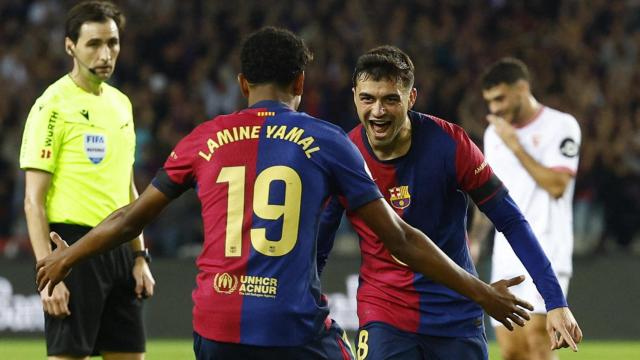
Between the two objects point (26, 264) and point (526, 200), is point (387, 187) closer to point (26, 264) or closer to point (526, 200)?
point (526, 200)

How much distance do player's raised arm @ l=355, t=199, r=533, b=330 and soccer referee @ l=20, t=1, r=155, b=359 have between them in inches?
89.1

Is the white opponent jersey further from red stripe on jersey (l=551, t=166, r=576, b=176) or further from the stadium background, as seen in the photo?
the stadium background

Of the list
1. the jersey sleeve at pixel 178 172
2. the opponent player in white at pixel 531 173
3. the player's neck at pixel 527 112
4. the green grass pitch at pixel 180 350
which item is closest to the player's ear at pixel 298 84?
the jersey sleeve at pixel 178 172

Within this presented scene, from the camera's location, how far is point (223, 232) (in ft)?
13.9

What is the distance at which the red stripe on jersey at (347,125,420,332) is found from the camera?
5434mm

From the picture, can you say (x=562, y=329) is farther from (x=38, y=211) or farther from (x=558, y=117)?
(x=558, y=117)

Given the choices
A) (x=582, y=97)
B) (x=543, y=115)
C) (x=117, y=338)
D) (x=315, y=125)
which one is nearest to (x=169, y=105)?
(x=582, y=97)

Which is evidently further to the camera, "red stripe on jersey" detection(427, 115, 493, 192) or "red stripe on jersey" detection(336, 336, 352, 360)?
"red stripe on jersey" detection(427, 115, 493, 192)

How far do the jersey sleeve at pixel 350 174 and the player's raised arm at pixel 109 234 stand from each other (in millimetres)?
661

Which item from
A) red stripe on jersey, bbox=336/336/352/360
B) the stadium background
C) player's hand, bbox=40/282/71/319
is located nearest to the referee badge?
player's hand, bbox=40/282/71/319

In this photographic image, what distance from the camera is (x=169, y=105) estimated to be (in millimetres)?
14805

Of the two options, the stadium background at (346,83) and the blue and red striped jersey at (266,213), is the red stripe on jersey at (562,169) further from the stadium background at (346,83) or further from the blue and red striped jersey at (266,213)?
the stadium background at (346,83)

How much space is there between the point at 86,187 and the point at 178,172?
1981 millimetres

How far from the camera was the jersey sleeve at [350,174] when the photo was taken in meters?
4.24
